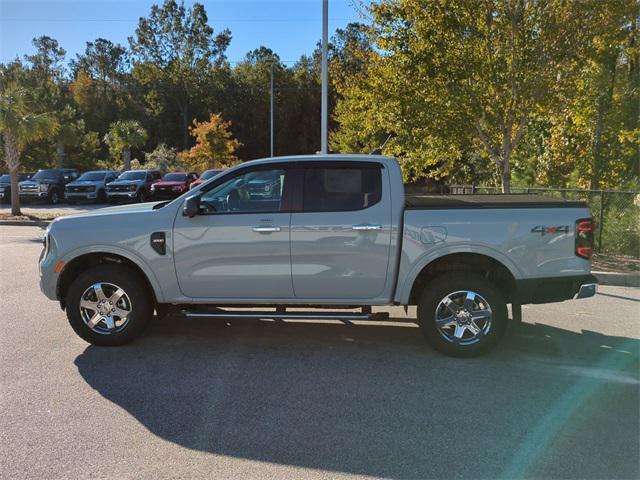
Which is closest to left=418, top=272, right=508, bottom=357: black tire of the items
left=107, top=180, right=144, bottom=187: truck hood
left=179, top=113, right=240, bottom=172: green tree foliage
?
left=107, top=180, right=144, bottom=187: truck hood

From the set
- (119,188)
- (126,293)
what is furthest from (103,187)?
(126,293)

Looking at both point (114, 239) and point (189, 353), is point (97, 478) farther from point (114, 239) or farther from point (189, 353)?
point (114, 239)

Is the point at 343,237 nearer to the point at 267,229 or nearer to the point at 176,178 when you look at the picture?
the point at 267,229

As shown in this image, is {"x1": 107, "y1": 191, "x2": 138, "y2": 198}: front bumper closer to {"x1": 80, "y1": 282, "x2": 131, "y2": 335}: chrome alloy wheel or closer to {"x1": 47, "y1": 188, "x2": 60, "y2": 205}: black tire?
{"x1": 47, "y1": 188, "x2": 60, "y2": 205}: black tire

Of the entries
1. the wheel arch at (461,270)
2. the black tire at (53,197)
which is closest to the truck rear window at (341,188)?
the wheel arch at (461,270)

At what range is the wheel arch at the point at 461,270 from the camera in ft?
16.8

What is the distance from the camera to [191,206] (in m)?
5.11

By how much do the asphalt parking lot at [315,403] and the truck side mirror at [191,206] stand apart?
1.41 metres

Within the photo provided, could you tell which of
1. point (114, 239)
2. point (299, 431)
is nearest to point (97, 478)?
point (299, 431)

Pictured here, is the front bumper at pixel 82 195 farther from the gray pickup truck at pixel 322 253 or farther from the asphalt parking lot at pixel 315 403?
the gray pickup truck at pixel 322 253

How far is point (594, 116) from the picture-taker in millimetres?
13867

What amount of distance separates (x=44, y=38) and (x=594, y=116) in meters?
89.7

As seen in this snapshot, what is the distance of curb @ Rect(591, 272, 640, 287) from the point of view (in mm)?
8930

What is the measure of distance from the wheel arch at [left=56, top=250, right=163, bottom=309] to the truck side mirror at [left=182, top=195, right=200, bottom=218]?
0.72m
